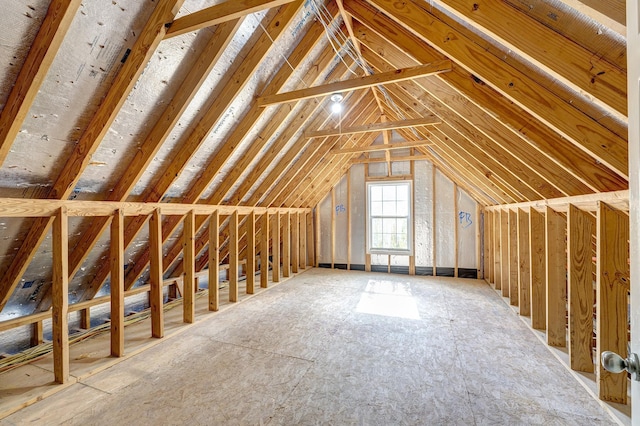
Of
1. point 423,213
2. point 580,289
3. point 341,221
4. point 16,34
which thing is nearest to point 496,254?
point 423,213

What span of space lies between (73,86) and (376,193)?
18.2 ft

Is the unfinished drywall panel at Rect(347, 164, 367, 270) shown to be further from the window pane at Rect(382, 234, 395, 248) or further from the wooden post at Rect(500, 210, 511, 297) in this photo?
the wooden post at Rect(500, 210, 511, 297)

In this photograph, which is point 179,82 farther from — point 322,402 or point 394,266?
point 394,266

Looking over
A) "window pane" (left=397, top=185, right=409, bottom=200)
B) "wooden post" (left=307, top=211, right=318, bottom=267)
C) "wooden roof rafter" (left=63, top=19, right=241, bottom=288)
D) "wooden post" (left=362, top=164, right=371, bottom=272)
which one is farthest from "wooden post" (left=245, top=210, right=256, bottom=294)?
"window pane" (left=397, top=185, right=409, bottom=200)

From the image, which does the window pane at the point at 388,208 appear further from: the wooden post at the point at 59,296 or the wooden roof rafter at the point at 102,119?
the wooden post at the point at 59,296

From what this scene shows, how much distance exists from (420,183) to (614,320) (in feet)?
14.5

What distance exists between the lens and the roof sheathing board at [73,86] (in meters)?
1.59

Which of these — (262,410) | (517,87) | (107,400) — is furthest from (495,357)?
(107,400)

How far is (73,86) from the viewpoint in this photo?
1732 mm

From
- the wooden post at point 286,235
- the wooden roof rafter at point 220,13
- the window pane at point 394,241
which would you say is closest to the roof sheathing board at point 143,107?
the wooden roof rafter at point 220,13

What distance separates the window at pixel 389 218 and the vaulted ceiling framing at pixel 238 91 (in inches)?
106

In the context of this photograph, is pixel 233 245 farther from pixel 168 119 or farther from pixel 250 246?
pixel 168 119

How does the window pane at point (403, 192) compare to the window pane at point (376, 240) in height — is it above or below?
above

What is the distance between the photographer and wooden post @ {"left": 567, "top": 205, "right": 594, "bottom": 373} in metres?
2.21
